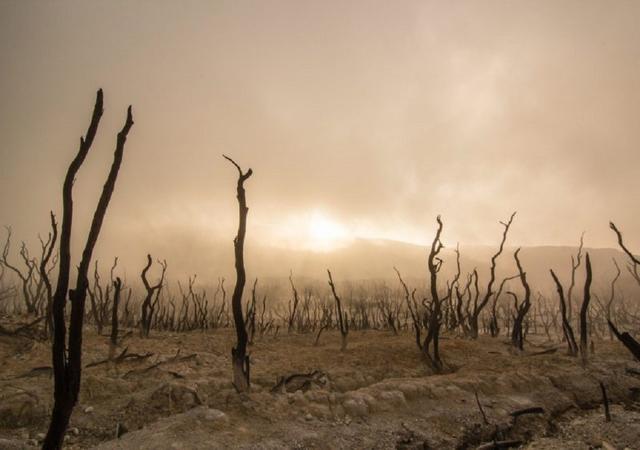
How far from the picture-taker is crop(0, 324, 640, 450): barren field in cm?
580

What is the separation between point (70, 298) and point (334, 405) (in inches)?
188

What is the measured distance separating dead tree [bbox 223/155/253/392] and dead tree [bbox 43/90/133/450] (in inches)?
127

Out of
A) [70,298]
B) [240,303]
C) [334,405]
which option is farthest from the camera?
[240,303]

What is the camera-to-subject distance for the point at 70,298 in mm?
3650

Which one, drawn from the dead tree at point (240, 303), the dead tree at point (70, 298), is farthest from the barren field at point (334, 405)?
the dead tree at point (70, 298)

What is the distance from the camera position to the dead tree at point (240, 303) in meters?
6.89

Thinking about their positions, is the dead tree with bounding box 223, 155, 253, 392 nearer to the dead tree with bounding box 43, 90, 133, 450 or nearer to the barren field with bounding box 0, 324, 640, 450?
the barren field with bounding box 0, 324, 640, 450

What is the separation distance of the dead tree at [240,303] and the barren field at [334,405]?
0.38 m

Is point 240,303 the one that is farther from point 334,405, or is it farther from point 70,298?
point 70,298

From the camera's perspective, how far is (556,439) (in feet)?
21.6

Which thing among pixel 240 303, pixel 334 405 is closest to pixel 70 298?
pixel 240 303

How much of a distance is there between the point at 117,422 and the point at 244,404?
227cm

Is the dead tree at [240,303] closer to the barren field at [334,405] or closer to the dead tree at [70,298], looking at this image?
the barren field at [334,405]

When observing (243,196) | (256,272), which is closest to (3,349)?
(243,196)
